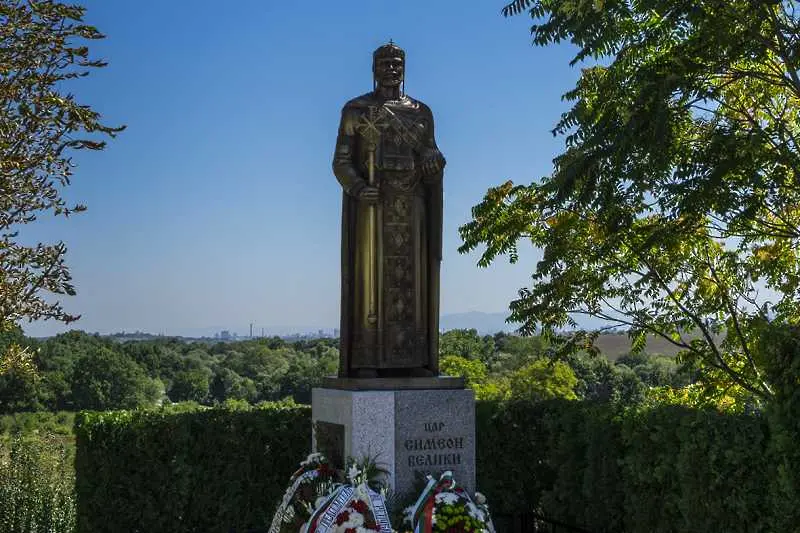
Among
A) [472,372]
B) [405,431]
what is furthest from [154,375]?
[405,431]

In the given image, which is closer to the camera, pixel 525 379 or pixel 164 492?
pixel 164 492

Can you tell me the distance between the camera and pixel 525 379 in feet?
96.1

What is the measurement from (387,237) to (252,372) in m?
40.8

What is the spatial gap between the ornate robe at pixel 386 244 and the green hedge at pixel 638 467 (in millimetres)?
2045

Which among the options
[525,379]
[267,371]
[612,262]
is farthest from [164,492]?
[267,371]

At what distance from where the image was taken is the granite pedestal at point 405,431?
7.19 metres

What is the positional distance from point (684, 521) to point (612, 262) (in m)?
4.56

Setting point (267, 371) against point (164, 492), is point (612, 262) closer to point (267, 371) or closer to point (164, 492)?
point (164, 492)

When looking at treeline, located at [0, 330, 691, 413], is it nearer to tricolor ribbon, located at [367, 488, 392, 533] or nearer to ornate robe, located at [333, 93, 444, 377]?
ornate robe, located at [333, 93, 444, 377]

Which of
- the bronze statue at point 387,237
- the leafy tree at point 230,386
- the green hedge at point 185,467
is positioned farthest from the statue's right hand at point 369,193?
the leafy tree at point 230,386

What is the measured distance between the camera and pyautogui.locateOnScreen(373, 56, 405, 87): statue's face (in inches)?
316

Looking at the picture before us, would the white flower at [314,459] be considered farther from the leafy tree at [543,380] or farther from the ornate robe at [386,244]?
the leafy tree at [543,380]

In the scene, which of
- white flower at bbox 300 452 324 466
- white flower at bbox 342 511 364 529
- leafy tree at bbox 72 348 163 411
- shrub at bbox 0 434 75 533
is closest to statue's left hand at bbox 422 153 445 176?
white flower at bbox 300 452 324 466

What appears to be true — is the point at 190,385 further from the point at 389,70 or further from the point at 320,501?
the point at 320,501
